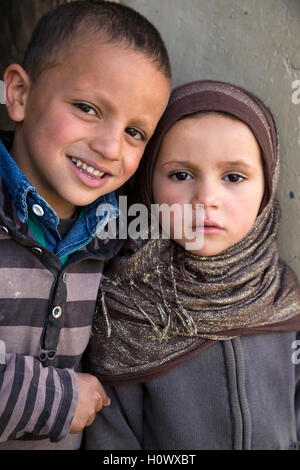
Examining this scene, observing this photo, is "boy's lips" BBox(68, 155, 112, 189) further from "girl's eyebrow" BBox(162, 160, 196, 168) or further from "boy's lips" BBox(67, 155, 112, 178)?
"girl's eyebrow" BBox(162, 160, 196, 168)

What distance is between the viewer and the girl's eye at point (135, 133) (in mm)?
1371

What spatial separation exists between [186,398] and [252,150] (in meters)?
0.76

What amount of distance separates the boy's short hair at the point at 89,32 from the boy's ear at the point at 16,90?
0.03 m

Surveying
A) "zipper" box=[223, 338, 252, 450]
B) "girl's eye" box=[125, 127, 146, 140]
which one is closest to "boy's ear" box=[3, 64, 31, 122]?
"girl's eye" box=[125, 127, 146, 140]

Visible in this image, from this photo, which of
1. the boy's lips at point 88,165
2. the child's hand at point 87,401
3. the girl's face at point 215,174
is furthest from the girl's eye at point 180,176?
the child's hand at point 87,401

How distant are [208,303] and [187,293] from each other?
0.07m

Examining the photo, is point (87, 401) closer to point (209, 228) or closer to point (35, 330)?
point (35, 330)

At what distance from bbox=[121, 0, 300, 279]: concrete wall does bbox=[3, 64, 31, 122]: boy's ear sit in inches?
25.1

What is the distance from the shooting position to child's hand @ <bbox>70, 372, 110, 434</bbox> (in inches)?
53.6

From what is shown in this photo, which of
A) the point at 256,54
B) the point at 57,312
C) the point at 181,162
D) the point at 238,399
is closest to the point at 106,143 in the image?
the point at 181,162

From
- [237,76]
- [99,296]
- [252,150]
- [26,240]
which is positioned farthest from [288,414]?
[237,76]

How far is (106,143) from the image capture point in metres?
1.28

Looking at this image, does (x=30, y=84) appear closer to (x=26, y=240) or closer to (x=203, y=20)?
(x=26, y=240)
